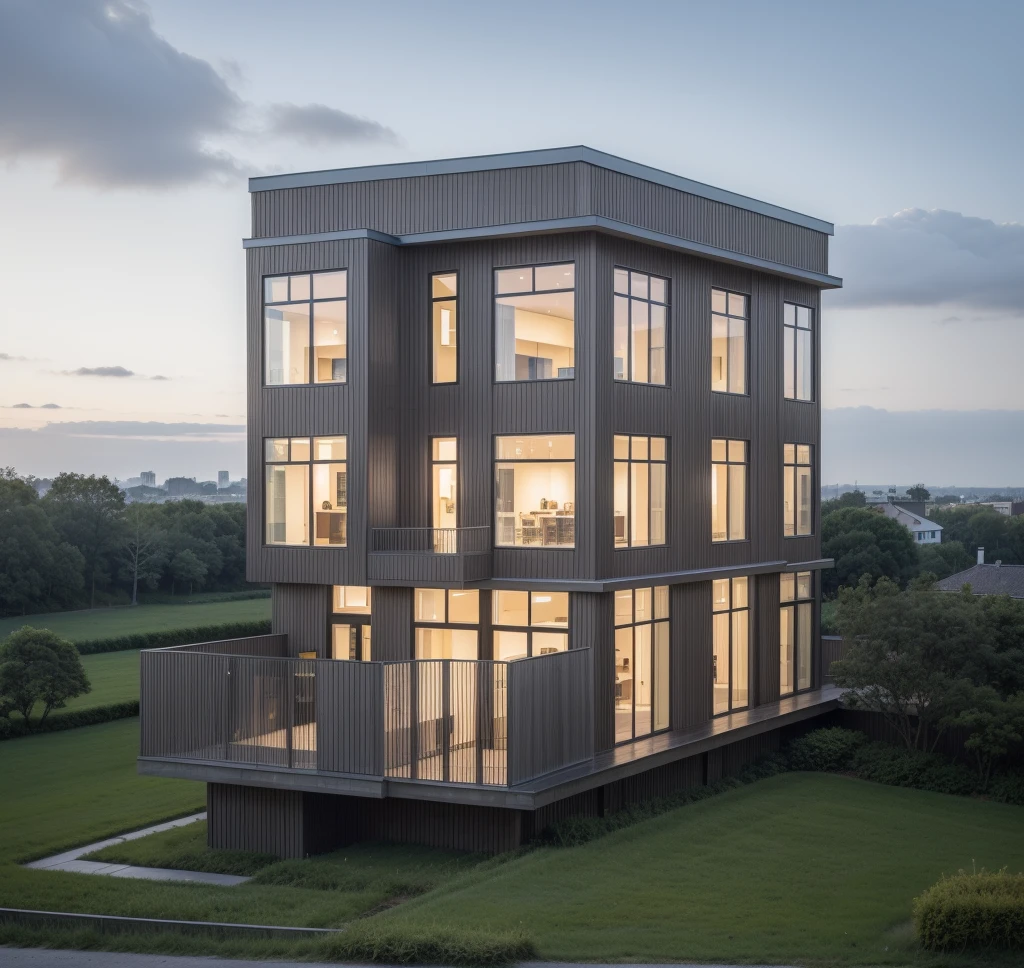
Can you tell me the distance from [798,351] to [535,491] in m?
8.68

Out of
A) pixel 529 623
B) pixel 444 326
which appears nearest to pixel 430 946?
pixel 529 623

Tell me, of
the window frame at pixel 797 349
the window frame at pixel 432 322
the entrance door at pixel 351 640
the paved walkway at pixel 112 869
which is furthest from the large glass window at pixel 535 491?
the window frame at pixel 797 349

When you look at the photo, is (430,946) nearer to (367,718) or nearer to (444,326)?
(367,718)

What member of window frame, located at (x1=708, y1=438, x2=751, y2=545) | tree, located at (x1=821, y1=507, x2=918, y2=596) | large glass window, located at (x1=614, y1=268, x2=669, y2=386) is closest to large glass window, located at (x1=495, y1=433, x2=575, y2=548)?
large glass window, located at (x1=614, y1=268, x2=669, y2=386)

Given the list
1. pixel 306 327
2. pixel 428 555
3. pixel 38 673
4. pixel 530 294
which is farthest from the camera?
pixel 38 673

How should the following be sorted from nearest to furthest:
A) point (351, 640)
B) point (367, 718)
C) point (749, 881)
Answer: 1. point (749, 881)
2. point (367, 718)
3. point (351, 640)

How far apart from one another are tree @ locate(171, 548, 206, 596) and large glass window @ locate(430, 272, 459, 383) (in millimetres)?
62402

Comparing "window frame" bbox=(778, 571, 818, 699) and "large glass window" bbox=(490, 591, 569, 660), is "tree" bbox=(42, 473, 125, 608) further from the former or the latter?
"large glass window" bbox=(490, 591, 569, 660)

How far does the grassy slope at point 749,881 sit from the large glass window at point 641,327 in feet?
23.6

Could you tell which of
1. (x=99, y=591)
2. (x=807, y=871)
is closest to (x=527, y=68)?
(x=807, y=871)

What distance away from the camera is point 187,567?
80688 mm

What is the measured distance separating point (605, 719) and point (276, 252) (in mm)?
9418

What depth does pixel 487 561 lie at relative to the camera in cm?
2062

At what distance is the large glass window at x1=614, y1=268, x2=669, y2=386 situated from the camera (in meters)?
20.8
